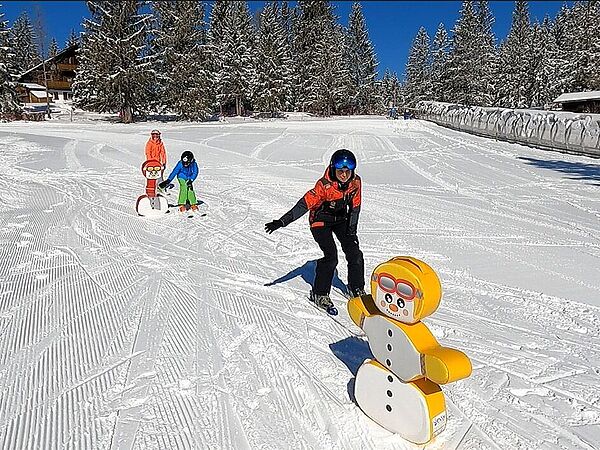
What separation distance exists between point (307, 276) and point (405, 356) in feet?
11.2

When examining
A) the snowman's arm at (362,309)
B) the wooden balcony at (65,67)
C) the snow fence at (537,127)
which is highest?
the wooden balcony at (65,67)

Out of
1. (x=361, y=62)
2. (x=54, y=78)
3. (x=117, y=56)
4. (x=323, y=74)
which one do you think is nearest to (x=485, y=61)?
(x=361, y=62)

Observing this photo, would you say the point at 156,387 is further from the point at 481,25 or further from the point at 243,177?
the point at 481,25

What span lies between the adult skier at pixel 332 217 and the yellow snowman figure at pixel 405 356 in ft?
4.84

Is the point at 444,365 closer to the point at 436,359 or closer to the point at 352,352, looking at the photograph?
the point at 436,359

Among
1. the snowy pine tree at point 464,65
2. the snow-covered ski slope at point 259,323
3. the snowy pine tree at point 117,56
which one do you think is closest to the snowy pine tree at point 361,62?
the snowy pine tree at point 464,65

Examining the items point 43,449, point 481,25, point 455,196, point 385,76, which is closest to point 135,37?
point 455,196

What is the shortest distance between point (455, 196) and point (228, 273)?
682 cm

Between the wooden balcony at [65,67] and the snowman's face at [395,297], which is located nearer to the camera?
the snowman's face at [395,297]

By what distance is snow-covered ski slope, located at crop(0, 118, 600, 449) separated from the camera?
3277mm

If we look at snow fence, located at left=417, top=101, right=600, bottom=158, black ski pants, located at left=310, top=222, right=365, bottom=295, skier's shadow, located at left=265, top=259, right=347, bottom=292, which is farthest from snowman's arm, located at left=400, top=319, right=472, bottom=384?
snow fence, located at left=417, top=101, right=600, bottom=158

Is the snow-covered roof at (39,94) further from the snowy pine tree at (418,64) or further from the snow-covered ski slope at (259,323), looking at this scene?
the snow-covered ski slope at (259,323)

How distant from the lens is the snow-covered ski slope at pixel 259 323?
3277 millimetres

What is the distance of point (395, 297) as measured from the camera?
2.85 metres
